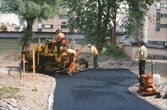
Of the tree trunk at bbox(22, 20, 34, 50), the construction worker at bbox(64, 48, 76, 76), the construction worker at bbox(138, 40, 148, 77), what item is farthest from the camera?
the tree trunk at bbox(22, 20, 34, 50)

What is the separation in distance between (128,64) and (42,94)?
41.3 ft

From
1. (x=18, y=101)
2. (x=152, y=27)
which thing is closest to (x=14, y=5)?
(x=18, y=101)

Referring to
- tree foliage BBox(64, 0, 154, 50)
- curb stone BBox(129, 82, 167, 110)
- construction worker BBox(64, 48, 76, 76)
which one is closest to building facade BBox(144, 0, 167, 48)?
tree foliage BBox(64, 0, 154, 50)

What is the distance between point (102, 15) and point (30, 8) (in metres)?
9.17

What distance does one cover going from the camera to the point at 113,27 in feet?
73.3

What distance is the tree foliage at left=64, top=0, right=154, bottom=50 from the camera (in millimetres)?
19445

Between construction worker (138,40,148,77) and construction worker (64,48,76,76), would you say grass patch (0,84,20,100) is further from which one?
construction worker (64,48,76,76)

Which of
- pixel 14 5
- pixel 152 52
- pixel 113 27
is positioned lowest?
pixel 152 52

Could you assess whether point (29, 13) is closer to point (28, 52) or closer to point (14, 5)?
point (14, 5)

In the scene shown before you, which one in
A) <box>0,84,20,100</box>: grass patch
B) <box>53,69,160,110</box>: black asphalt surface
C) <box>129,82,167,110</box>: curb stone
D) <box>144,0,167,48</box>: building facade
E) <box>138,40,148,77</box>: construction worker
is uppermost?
<box>144,0,167,48</box>: building facade

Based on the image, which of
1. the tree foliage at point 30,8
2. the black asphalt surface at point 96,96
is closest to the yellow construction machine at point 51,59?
the black asphalt surface at point 96,96

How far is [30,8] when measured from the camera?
26.5 meters

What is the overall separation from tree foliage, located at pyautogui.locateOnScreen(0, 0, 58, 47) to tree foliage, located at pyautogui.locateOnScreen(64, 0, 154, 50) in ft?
23.8

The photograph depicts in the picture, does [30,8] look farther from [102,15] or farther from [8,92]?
[8,92]
